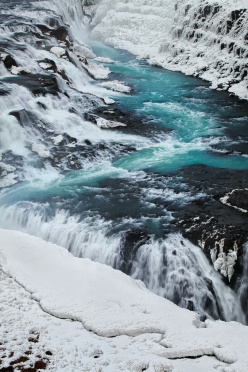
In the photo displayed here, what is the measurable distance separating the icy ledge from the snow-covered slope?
53.5ft

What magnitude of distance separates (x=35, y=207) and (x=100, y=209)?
5.98 feet

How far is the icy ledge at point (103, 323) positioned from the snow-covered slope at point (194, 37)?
16305 millimetres

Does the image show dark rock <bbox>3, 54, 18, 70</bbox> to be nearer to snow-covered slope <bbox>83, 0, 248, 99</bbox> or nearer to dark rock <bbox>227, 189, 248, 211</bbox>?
snow-covered slope <bbox>83, 0, 248, 99</bbox>

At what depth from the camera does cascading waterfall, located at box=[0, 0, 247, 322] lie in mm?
7488

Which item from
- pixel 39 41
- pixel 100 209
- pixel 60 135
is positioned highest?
pixel 39 41

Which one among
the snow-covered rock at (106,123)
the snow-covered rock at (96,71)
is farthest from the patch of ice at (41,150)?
the snow-covered rock at (96,71)

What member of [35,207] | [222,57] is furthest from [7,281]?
[222,57]

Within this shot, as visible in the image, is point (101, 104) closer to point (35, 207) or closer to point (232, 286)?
point (35, 207)

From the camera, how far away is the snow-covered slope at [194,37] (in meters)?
21.7

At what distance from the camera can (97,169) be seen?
461 inches

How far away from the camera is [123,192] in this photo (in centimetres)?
1015

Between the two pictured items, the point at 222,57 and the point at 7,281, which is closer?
the point at 7,281

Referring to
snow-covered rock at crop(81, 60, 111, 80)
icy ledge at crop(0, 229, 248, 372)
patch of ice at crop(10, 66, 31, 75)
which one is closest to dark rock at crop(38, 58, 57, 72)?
patch of ice at crop(10, 66, 31, 75)

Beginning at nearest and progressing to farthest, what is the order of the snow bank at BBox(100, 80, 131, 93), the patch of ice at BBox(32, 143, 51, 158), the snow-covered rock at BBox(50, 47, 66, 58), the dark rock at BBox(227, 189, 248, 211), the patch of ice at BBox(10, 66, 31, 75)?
the dark rock at BBox(227, 189, 248, 211) → the patch of ice at BBox(32, 143, 51, 158) → the patch of ice at BBox(10, 66, 31, 75) → the snow bank at BBox(100, 80, 131, 93) → the snow-covered rock at BBox(50, 47, 66, 58)
